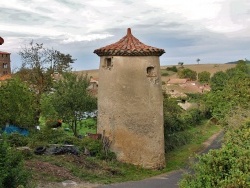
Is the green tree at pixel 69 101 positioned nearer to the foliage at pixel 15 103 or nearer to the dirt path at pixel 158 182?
the foliage at pixel 15 103

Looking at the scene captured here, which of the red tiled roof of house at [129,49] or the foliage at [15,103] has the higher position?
the red tiled roof of house at [129,49]

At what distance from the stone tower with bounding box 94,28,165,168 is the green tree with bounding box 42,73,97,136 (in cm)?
889

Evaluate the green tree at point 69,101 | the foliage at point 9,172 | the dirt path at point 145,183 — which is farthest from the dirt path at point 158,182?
the green tree at point 69,101

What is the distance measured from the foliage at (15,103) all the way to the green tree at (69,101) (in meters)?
1.73

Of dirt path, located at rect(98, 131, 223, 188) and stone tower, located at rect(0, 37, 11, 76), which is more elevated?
stone tower, located at rect(0, 37, 11, 76)

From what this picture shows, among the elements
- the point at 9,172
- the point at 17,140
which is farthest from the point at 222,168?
the point at 17,140

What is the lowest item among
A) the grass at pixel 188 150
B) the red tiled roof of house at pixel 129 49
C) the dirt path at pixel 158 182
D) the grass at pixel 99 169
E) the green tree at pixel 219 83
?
the grass at pixel 188 150

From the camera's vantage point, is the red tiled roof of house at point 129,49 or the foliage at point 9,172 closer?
the foliage at point 9,172

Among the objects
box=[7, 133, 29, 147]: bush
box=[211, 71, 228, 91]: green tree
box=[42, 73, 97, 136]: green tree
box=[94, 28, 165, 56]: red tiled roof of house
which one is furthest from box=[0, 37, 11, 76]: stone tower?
box=[94, 28, 165, 56]: red tiled roof of house

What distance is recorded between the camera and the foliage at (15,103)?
30688mm

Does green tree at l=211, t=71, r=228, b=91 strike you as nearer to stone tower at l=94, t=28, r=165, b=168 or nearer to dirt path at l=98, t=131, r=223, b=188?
stone tower at l=94, t=28, r=165, b=168

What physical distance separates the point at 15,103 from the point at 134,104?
1206 centimetres

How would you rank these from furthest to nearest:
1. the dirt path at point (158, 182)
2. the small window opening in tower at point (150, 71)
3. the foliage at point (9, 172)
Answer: the small window opening in tower at point (150, 71) < the dirt path at point (158, 182) < the foliage at point (9, 172)

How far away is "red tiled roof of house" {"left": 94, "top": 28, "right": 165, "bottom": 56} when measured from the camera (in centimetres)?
2222
